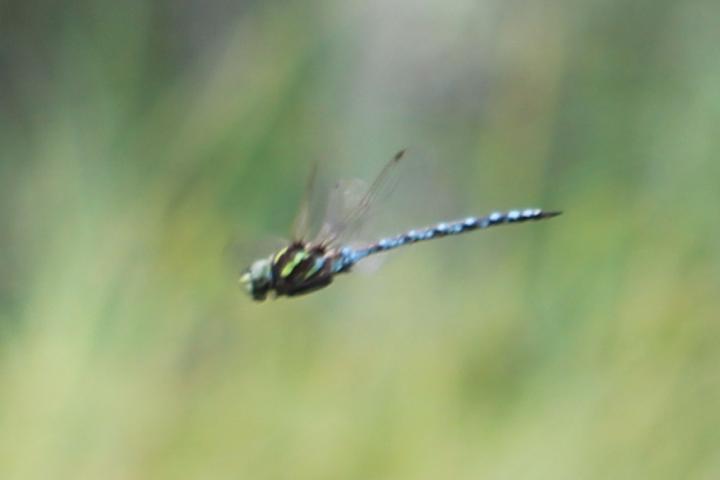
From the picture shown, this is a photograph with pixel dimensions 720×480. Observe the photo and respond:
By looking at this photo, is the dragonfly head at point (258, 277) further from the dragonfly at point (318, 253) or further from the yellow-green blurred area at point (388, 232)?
the yellow-green blurred area at point (388, 232)

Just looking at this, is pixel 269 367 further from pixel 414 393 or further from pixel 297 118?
pixel 297 118

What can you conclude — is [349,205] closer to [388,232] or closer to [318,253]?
[318,253]

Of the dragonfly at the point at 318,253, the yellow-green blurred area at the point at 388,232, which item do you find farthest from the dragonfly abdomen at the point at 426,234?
the yellow-green blurred area at the point at 388,232

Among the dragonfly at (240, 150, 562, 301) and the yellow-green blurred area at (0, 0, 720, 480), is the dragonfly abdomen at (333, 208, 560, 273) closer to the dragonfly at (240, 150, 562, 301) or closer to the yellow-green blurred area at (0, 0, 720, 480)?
the dragonfly at (240, 150, 562, 301)

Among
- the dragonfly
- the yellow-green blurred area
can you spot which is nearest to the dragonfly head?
the dragonfly

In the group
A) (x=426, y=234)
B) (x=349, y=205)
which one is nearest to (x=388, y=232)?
(x=426, y=234)

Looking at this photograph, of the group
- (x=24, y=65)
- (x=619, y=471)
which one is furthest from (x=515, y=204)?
Result: (x=24, y=65)
